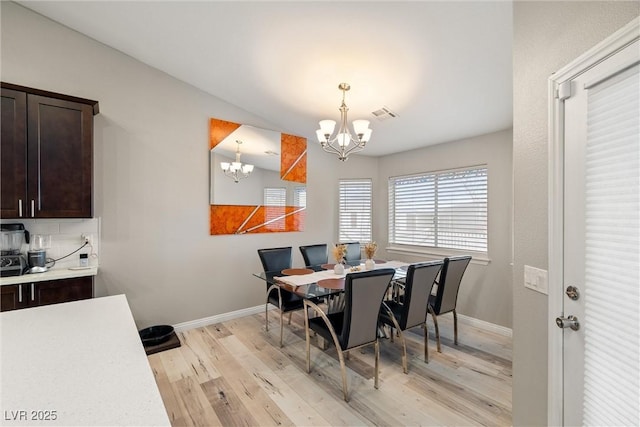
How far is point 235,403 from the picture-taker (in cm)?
213

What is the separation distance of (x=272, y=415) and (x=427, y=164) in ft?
12.0

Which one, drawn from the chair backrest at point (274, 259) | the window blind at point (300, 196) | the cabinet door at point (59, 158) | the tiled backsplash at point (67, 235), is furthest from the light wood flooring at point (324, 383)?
the window blind at point (300, 196)

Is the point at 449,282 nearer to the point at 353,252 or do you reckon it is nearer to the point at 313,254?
the point at 353,252

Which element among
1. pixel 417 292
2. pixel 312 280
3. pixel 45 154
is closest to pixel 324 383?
pixel 312 280

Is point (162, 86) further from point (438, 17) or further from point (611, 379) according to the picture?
point (611, 379)

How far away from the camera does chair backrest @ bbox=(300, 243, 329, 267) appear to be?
3863mm

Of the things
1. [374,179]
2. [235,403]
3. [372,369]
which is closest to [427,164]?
[374,179]

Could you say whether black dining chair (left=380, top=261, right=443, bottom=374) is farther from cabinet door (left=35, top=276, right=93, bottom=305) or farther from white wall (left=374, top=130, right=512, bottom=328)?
cabinet door (left=35, top=276, right=93, bottom=305)

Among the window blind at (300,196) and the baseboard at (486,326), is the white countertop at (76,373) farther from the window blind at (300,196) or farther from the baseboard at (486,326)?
the baseboard at (486,326)

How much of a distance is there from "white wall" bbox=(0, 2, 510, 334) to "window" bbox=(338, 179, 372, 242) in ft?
4.63

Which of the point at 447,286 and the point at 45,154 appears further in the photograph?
the point at 447,286

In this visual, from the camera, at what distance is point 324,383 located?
7.84 ft

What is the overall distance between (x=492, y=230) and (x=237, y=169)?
3396mm

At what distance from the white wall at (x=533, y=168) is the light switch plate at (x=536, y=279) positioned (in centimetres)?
3
